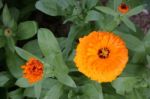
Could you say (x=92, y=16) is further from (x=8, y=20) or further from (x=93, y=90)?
(x=8, y=20)

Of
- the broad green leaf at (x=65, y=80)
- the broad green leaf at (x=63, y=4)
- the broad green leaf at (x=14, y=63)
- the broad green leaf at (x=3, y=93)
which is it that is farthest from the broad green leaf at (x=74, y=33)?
the broad green leaf at (x=3, y=93)

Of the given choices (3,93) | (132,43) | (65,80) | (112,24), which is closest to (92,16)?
(112,24)

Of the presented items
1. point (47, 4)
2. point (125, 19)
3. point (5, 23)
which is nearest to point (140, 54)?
point (125, 19)

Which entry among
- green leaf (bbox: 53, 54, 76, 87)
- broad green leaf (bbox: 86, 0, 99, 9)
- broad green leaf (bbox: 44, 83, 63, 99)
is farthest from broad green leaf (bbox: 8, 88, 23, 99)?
broad green leaf (bbox: 86, 0, 99, 9)

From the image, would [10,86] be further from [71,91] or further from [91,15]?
[91,15]

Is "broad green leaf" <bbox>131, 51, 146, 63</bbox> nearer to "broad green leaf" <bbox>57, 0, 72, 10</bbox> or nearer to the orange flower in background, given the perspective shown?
"broad green leaf" <bbox>57, 0, 72, 10</bbox>
